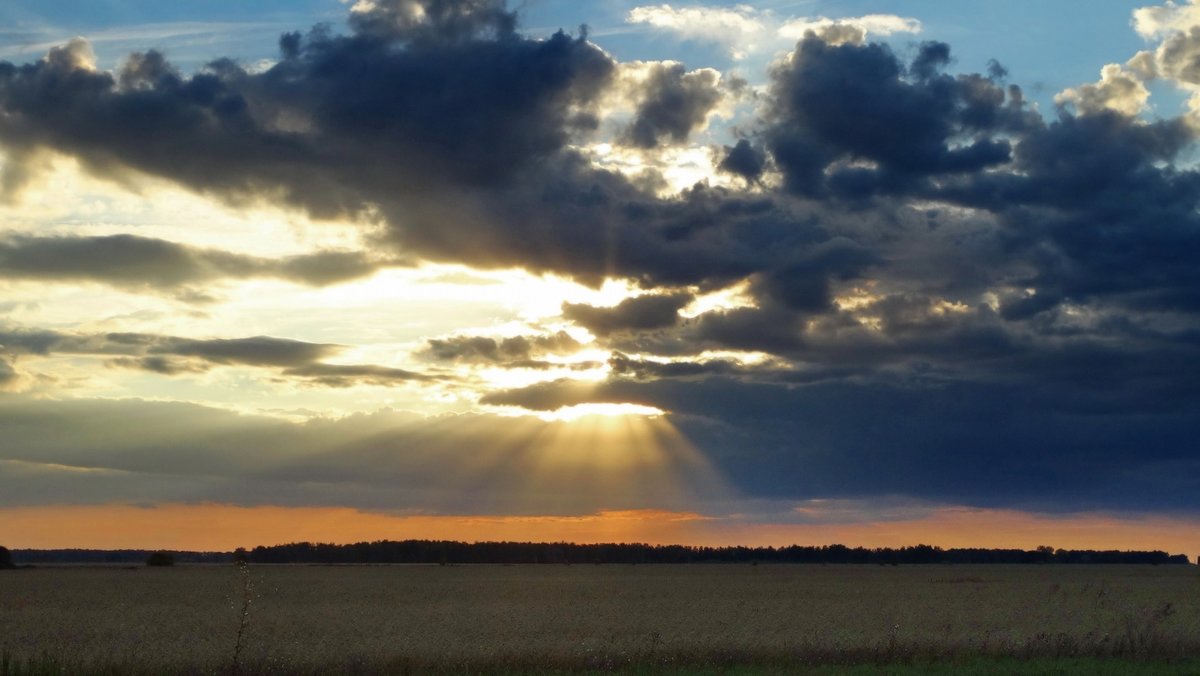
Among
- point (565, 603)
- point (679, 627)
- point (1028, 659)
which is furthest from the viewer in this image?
point (565, 603)

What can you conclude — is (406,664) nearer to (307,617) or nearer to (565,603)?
(307,617)

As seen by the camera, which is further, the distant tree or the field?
the distant tree

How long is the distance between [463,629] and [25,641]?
47.1 ft

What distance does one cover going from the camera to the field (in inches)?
1099

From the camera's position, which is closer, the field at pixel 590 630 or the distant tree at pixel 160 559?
the field at pixel 590 630

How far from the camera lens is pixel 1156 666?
91.5 ft

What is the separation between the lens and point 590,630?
1475 inches

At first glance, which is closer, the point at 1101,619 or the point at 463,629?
the point at 463,629

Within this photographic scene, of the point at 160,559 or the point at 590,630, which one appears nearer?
the point at 590,630

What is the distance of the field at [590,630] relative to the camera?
27.9m

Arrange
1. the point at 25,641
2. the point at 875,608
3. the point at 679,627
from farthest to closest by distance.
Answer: the point at 875,608 → the point at 679,627 → the point at 25,641

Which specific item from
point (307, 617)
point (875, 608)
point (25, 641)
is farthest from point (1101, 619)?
point (25, 641)

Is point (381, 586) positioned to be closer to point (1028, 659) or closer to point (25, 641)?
point (25, 641)

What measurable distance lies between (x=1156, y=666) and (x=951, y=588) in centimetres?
4160
